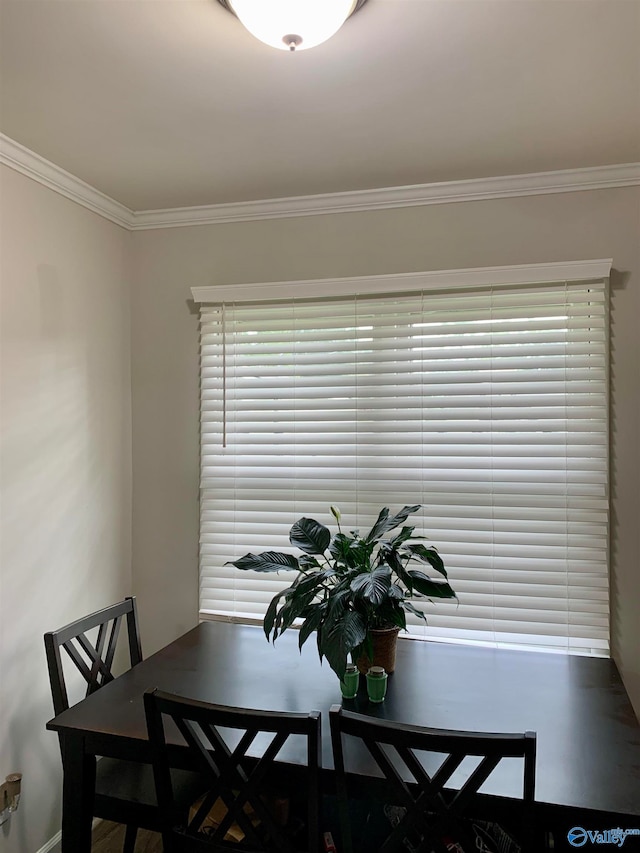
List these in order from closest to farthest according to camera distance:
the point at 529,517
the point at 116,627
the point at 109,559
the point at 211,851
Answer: the point at 211,851 < the point at 116,627 < the point at 529,517 < the point at 109,559

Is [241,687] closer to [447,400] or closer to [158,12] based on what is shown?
[447,400]

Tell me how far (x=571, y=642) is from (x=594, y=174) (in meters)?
1.86

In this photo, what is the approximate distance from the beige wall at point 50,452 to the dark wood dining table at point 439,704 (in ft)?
1.79

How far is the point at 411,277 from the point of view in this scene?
8.38 ft

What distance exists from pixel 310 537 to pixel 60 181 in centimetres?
174

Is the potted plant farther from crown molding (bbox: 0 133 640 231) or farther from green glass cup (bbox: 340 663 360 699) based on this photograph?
crown molding (bbox: 0 133 640 231)

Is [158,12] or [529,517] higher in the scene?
[158,12]

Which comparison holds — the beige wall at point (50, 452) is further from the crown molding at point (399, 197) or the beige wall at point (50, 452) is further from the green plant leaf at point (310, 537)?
the green plant leaf at point (310, 537)

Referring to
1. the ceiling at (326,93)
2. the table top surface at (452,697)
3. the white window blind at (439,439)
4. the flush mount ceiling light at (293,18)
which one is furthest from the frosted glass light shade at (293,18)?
the table top surface at (452,697)

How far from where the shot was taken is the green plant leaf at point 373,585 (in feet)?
5.33

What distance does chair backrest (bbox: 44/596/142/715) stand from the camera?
1892 millimetres

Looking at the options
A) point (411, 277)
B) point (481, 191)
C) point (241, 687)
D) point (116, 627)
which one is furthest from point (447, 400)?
point (116, 627)

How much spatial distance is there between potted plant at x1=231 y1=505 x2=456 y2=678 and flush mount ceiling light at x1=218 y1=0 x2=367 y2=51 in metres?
1.37

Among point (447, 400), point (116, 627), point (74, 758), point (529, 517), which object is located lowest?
point (74, 758)
